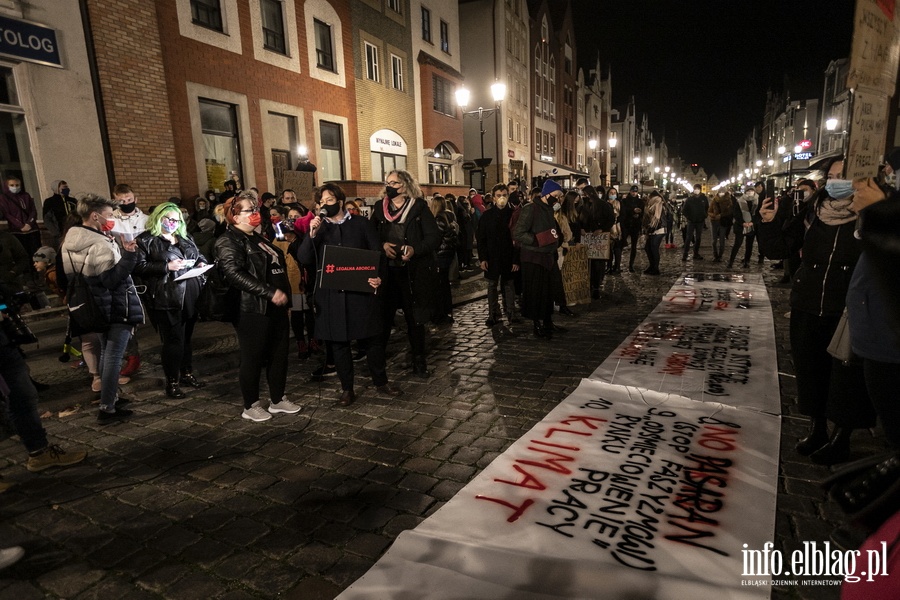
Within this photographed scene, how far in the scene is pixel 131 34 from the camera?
10.4 meters

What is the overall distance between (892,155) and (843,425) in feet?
6.03

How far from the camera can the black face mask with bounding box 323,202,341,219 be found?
197 inches

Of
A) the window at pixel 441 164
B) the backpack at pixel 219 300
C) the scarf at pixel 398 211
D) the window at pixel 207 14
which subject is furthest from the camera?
the window at pixel 441 164

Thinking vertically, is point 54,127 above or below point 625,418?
above

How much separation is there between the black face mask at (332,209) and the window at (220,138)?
9255 mm

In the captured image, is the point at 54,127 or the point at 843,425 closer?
the point at 843,425

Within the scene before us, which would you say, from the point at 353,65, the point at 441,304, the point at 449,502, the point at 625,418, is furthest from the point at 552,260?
the point at 353,65

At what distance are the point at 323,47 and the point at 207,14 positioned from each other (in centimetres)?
459

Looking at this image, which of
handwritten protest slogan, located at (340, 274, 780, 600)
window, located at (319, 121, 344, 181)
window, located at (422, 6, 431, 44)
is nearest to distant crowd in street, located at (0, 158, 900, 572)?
handwritten protest slogan, located at (340, 274, 780, 600)

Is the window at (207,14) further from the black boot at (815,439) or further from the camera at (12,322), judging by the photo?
the black boot at (815,439)

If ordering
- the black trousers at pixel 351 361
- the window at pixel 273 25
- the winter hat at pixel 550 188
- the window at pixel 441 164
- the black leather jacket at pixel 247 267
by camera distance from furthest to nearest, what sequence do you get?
the window at pixel 441 164 < the window at pixel 273 25 < the winter hat at pixel 550 188 < the black trousers at pixel 351 361 < the black leather jacket at pixel 247 267

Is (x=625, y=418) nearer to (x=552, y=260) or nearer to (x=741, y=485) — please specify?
(x=741, y=485)

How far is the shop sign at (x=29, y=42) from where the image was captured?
842cm

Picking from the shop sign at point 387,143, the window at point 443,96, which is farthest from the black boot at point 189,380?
the window at point 443,96
